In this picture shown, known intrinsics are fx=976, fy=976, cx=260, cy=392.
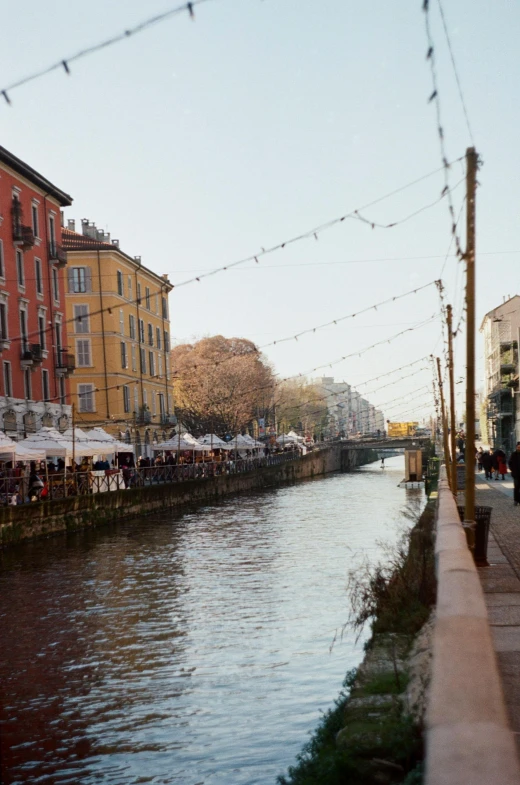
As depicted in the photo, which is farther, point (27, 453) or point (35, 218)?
point (35, 218)

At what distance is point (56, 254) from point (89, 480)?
1723 centimetres

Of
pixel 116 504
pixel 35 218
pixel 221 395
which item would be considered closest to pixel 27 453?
pixel 116 504

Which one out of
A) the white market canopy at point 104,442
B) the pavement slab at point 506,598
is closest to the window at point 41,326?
the white market canopy at point 104,442

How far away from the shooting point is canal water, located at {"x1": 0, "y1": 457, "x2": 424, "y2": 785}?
29.2ft

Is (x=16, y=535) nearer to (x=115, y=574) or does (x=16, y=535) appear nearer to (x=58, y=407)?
(x=115, y=574)

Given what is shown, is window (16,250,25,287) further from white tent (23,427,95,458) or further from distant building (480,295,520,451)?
distant building (480,295,520,451)

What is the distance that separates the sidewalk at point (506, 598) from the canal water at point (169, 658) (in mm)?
2053

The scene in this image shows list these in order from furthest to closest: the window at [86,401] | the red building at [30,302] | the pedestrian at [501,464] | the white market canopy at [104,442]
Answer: the window at [86,401] → the red building at [30,302] → the pedestrian at [501,464] → the white market canopy at [104,442]

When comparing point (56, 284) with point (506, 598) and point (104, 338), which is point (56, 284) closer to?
point (104, 338)

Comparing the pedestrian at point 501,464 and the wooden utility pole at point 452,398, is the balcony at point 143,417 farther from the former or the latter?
the wooden utility pole at point 452,398

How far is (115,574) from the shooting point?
71.7 ft

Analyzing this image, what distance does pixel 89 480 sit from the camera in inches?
1395

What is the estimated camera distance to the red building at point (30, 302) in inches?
1657

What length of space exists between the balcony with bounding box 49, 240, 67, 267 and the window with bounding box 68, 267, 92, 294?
13010 millimetres
